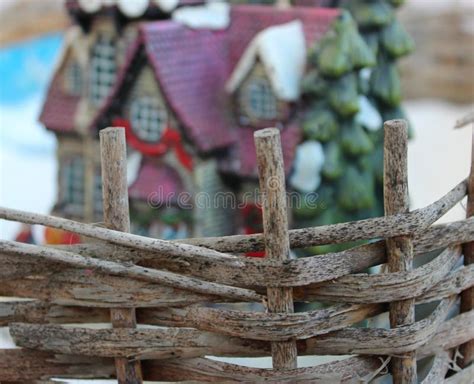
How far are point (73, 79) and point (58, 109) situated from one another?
0.29 feet

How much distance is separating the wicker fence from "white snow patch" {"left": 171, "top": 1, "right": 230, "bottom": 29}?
1241mm

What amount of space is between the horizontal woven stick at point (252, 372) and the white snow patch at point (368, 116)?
1158 mm

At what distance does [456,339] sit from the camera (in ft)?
3.78

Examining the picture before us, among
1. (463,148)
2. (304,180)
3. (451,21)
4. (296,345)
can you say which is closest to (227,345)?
(296,345)

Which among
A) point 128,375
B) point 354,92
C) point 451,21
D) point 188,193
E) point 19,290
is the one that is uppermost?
point 451,21

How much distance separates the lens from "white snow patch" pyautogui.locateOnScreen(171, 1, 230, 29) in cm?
222

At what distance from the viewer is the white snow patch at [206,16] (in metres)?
2.22

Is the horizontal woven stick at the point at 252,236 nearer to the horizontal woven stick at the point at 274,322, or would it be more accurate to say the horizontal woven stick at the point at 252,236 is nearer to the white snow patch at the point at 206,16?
the horizontal woven stick at the point at 274,322

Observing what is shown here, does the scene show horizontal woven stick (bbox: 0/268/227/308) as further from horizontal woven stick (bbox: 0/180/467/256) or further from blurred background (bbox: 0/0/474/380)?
Answer: blurred background (bbox: 0/0/474/380)

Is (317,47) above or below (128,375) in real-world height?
above

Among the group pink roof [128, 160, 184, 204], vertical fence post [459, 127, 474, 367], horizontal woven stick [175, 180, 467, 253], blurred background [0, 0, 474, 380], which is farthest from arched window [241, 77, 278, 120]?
horizontal woven stick [175, 180, 467, 253]

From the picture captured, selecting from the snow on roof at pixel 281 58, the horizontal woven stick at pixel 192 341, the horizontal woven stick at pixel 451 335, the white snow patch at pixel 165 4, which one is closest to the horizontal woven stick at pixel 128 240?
the horizontal woven stick at pixel 192 341

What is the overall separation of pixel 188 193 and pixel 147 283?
1.08 metres

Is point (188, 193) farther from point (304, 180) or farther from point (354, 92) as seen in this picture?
point (354, 92)
